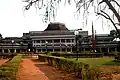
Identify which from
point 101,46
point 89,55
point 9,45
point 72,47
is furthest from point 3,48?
point 89,55

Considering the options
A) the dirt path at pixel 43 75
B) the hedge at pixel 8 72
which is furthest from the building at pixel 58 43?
the hedge at pixel 8 72

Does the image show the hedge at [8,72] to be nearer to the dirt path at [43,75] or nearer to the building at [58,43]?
the dirt path at [43,75]

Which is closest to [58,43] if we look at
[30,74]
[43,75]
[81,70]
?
[30,74]

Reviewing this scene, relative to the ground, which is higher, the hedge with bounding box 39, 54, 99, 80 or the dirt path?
the hedge with bounding box 39, 54, 99, 80

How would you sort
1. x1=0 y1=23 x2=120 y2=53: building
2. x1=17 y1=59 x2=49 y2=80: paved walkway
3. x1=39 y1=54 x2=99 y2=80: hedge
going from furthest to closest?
x1=0 y1=23 x2=120 y2=53: building, x1=17 y1=59 x2=49 y2=80: paved walkway, x1=39 y1=54 x2=99 y2=80: hedge

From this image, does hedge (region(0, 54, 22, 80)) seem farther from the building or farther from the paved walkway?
the building

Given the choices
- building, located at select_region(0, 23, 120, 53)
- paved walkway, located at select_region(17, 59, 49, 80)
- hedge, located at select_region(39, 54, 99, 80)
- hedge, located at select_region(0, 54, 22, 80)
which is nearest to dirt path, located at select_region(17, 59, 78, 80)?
paved walkway, located at select_region(17, 59, 49, 80)

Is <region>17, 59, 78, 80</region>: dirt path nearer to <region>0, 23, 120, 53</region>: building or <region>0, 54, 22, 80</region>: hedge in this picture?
<region>0, 54, 22, 80</region>: hedge

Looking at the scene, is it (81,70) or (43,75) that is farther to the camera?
(43,75)

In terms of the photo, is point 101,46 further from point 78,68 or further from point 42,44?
point 78,68

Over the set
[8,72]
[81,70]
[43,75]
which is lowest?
[43,75]

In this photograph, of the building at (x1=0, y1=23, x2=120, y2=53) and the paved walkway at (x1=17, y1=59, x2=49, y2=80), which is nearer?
the paved walkway at (x1=17, y1=59, x2=49, y2=80)

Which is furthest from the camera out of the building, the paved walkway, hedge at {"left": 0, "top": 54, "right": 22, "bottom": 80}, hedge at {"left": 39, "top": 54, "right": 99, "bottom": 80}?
the building

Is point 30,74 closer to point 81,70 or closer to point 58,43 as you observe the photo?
point 81,70
